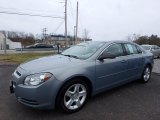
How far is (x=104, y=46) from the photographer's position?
4883 millimetres

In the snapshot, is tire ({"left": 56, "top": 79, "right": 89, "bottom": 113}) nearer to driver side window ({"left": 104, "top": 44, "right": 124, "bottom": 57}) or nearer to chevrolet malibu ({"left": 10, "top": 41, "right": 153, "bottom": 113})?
chevrolet malibu ({"left": 10, "top": 41, "right": 153, "bottom": 113})

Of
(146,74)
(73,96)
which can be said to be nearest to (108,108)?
(73,96)

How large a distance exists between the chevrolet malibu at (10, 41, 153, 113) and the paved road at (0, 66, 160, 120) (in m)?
0.25

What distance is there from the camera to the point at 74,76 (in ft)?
13.0

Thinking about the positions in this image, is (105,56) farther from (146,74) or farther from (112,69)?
(146,74)

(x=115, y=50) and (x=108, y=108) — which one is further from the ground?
(x=115, y=50)

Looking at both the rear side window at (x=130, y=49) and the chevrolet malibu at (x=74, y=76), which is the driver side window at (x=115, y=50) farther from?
the rear side window at (x=130, y=49)

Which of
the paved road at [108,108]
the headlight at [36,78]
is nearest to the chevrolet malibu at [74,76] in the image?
the headlight at [36,78]

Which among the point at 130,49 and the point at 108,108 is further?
the point at 130,49

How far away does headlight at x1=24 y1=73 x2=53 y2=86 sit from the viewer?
143 inches

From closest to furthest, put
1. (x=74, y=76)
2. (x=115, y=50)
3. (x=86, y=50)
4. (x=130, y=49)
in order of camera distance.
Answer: (x=74, y=76), (x=86, y=50), (x=115, y=50), (x=130, y=49)

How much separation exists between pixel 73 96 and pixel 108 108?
2.77 ft

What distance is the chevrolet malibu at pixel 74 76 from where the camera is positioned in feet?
12.0

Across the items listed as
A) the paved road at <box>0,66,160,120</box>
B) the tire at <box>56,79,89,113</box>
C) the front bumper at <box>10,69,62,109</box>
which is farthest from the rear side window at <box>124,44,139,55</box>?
the front bumper at <box>10,69,62,109</box>
